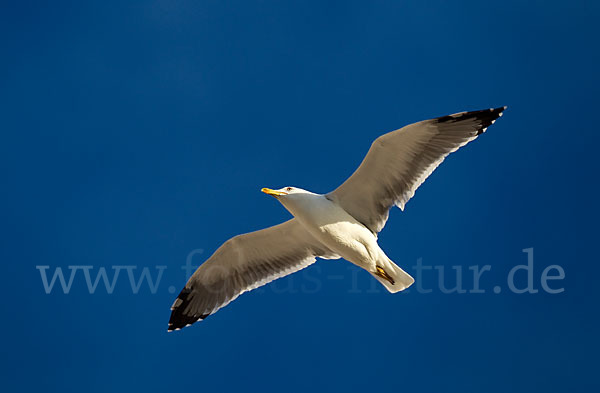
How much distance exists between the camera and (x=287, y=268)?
8898mm

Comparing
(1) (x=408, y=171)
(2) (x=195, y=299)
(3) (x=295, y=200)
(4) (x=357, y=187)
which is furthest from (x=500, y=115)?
(2) (x=195, y=299)

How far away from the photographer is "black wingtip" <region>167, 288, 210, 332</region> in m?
9.16

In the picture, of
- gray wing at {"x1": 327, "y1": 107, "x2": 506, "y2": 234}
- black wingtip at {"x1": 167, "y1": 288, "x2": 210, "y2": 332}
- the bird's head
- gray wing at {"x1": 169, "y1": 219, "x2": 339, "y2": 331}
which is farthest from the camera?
black wingtip at {"x1": 167, "y1": 288, "x2": 210, "y2": 332}

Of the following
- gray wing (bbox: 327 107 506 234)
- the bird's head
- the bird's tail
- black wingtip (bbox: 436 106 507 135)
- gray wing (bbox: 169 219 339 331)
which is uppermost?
black wingtip (bbox: 436 106 507 135)

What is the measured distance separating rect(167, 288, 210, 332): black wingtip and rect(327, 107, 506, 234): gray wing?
2.31 meters

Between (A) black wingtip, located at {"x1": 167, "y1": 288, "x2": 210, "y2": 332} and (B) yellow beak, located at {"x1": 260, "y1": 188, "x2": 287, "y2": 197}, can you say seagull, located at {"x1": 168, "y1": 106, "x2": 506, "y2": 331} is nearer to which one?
(B) yellow beak, located at {"x1": 260, "y1": 188, "x2": 287, "y2": 197}

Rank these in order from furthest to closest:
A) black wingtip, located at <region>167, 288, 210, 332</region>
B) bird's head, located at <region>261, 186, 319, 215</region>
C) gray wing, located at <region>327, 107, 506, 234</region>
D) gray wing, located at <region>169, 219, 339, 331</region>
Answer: black wingtip, located at <region>167, 288, 210, 332</region> → gray wing, located at <region>169, 219, 339, 331</region> → bird's head, located at <region>261, 186, 319, 215</region> → gray wing, located at <region>327, 107, 506, 234</region>

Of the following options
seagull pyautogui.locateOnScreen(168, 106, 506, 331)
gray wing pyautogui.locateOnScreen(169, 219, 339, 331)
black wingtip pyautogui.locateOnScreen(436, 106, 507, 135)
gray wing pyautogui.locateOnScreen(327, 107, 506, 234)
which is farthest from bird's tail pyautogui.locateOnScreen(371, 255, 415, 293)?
black wingtip pyautogui.locateOnScreen(436, 106, 507, 135)

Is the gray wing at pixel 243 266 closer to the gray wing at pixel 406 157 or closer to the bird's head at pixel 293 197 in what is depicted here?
the bird's head at pixel 293 197

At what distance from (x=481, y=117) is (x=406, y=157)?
2.87 ft

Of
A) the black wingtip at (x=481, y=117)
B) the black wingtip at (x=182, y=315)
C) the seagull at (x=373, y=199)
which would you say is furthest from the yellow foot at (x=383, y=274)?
the black wingtip at (x=182, y=315)

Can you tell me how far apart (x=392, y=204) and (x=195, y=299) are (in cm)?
274

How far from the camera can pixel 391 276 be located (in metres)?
8.02

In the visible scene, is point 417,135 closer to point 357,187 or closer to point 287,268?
point 357,187
